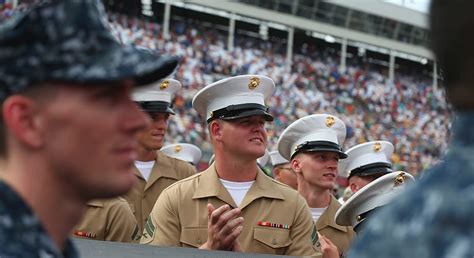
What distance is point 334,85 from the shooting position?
30031mm

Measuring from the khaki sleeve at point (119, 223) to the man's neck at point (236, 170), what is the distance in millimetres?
515

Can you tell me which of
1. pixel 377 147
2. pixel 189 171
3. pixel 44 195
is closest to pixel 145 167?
pixel 189 171

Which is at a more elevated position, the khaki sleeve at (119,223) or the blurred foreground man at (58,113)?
the blurred foreground man at (58,113)

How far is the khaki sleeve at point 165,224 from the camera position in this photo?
11.9ft

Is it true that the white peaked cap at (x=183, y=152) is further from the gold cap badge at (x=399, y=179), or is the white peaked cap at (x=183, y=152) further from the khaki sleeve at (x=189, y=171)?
the gold cap badge at (x=399, y=179)

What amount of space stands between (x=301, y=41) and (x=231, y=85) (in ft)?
101

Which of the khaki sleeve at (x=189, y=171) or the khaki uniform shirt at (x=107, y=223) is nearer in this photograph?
the khaki uniform shirt at (x=107, y=223)

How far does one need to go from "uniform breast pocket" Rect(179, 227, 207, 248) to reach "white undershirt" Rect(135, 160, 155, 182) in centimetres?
158

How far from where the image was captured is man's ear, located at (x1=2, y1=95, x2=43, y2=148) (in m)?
1.29

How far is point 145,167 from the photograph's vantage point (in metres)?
5.35

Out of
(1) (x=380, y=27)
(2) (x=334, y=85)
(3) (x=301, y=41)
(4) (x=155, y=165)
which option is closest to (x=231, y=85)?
(4) (x=155, y=165)

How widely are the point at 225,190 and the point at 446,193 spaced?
2.97m

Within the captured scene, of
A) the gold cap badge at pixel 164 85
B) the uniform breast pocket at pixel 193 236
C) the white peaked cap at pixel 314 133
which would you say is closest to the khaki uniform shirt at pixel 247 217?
the uniform breast pocket at pixel 193 236

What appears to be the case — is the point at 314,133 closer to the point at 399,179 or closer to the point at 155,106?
the point at 155,106
